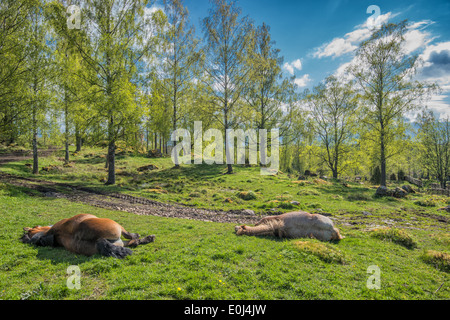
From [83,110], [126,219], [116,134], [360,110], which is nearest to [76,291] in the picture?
[126,219]

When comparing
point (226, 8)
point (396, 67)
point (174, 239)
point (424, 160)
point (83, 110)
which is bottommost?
point (174, 239)

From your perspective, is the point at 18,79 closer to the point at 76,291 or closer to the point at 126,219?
the point at 126,219

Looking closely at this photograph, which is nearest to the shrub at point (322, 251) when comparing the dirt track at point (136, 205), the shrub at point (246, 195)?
the dirt track at point (136, 205)

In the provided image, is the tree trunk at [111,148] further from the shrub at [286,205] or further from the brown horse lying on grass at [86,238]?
the shrub at [286,205]

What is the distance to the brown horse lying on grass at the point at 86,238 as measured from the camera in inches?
226

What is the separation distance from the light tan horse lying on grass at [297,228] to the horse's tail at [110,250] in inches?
159

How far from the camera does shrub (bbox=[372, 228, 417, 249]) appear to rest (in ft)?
24.3

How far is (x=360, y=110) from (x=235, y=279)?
96.1 ft

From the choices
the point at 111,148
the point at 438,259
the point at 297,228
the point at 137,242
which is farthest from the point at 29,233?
the point at 111,148

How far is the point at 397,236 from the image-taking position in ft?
25.2

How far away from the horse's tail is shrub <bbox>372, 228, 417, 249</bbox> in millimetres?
8875

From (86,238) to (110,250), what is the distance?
829 millimetres

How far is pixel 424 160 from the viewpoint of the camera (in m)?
39.3

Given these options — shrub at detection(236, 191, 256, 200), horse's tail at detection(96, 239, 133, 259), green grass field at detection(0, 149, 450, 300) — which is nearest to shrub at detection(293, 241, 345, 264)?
green grass field at detection(0, 149, 450, 300)
